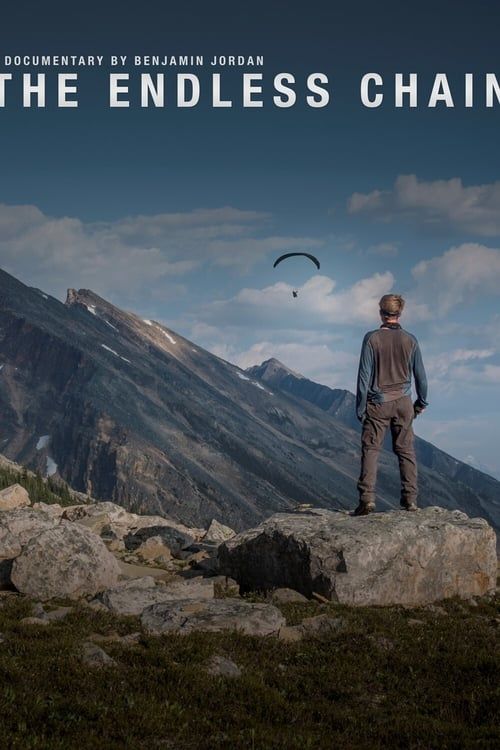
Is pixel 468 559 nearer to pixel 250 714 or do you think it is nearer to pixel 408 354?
pixel 408 354

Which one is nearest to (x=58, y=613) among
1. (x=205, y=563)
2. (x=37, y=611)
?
(x=37, y=611)

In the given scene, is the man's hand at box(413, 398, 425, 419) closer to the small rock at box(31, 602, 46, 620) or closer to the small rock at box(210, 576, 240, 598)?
the small rock at box(210, 576, 240, 598)

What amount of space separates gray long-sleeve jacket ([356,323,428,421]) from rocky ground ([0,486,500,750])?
11.4 ft

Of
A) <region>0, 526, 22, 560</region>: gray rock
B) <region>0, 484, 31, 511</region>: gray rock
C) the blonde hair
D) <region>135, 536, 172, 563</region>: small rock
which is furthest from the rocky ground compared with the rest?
<region>0, 484, 31, 511</region>: gray rock

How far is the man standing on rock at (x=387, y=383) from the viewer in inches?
760

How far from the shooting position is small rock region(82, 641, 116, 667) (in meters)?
11.5

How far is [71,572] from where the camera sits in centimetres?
1883

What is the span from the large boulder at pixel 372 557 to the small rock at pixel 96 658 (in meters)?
7.16

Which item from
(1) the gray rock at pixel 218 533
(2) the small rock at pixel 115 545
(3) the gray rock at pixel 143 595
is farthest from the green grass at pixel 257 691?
(1) the gray rock at pixel 218 533

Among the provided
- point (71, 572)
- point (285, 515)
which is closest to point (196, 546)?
point (285, 515)

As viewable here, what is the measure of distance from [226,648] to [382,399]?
28.8 feet

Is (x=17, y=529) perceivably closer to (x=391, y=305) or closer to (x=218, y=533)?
(x=391, y=305)

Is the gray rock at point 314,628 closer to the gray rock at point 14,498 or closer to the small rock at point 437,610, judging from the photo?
the small rock at point 437,610

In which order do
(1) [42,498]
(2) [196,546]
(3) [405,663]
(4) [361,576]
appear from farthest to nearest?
(1) [42,498] → (2) [196,546] → (4) [361,576] → (3) [405,663]
